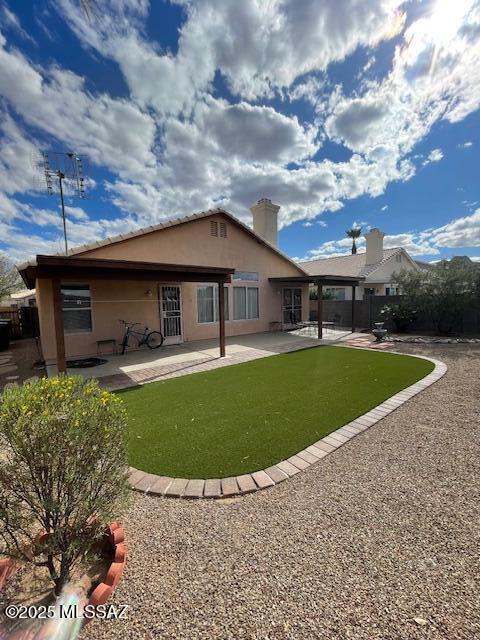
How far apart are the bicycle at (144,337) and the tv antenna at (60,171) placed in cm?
936

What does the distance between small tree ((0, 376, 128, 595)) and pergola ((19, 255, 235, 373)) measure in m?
5.02

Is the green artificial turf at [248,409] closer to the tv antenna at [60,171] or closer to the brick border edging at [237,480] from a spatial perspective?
the brick border edging at [237,480]

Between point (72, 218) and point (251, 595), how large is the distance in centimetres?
2285

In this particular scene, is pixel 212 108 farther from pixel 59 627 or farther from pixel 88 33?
pixel 59 627

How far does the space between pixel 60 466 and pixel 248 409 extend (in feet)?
11.0

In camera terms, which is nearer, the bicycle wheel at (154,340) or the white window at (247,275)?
the bicycle wheel at (154,340)

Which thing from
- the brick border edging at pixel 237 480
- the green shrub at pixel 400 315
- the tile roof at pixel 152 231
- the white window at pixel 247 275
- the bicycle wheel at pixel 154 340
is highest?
the tile roof at pixel 152 231

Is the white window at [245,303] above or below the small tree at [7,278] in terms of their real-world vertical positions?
below

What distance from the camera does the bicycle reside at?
9507mm

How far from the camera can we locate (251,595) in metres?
1.72

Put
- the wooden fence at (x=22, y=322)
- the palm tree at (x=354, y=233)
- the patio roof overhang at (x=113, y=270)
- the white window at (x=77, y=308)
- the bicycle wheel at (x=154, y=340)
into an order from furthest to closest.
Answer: the palm tree at (x=354, y=233) < the wooden fence at (x=22, y=322) < the bicycle wheel at (x=154, y=340) < the white window at (x=77, y=308) < the patio roof overhang at (x=113, y=270)

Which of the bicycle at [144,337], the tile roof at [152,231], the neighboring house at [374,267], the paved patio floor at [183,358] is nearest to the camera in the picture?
the paved patio floor at [183,358]

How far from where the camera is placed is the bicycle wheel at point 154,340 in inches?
397

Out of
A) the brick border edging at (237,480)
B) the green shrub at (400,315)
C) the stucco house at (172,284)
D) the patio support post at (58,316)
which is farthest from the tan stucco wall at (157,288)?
the brick border edging at (237,480)
